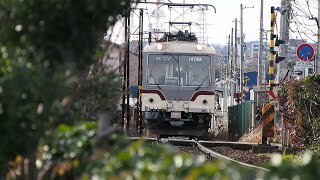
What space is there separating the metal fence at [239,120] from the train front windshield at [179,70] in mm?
5994

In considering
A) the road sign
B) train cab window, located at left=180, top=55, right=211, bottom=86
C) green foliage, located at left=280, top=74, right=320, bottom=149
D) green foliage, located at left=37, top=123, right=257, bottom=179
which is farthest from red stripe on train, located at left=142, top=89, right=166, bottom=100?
green foliage, located at left=37, top=123, right=257, bottom=179

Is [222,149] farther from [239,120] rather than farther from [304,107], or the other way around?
[239,120]

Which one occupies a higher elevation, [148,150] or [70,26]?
[70,26]

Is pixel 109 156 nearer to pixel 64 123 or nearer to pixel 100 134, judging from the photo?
pixel 100 134

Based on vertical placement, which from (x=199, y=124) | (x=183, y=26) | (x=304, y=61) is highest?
(x=183, y=26)

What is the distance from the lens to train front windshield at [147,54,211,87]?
22.7 m

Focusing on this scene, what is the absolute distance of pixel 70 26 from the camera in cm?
380

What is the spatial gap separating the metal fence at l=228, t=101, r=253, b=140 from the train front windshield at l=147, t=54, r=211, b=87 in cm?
599

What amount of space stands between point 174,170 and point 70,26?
1042 millimetres

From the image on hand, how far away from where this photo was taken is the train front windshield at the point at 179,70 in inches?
894

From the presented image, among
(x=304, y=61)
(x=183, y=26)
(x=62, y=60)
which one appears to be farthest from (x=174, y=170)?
(x=183, y=26)

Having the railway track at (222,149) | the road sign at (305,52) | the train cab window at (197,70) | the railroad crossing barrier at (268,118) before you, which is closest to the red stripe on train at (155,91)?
the train cab window at (197,70)

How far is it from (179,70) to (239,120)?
8412mm

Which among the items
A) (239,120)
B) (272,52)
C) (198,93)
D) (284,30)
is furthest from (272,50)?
(239,120)
